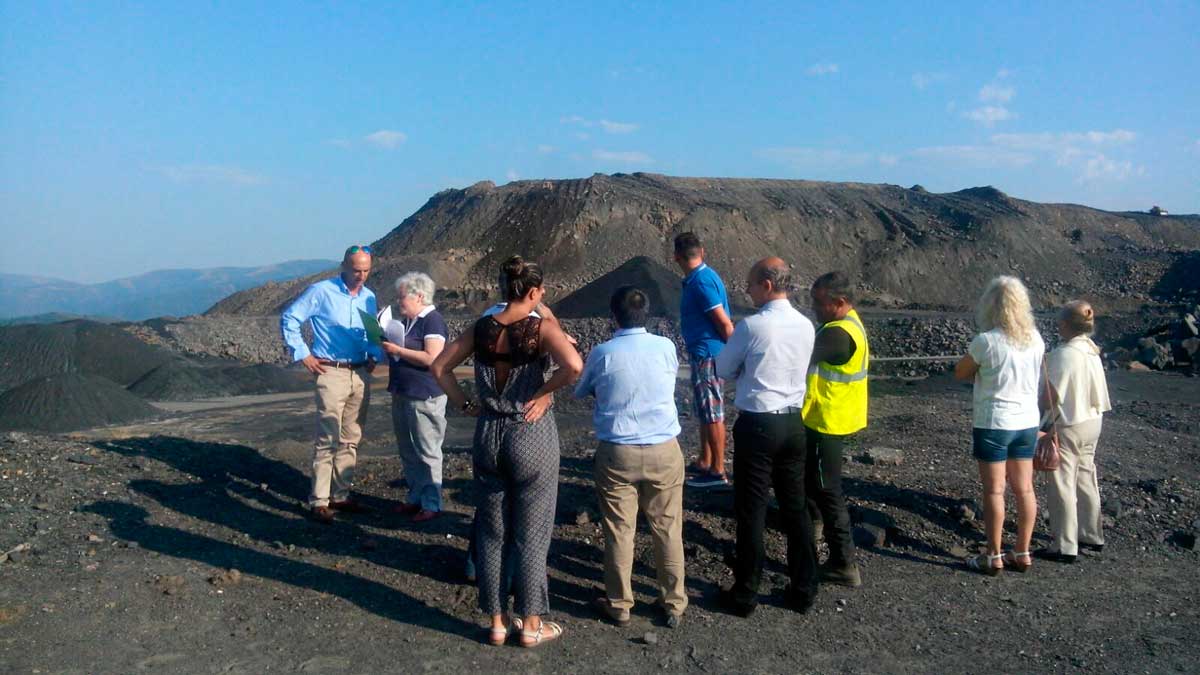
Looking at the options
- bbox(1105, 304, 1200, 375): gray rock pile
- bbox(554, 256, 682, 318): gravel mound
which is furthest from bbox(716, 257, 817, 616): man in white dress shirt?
bbox(554, 256, 682, 318): gravel mound

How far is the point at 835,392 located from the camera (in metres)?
4.80

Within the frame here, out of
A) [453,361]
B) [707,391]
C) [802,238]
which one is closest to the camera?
[453,361]

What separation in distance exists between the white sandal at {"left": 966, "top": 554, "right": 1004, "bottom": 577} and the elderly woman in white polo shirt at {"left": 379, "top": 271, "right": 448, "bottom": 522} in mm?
3375

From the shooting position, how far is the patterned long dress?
13.4 ft

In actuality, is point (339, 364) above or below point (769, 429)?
above

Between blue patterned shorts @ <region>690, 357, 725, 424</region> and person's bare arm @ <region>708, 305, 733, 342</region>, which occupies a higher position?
person's bare arm @ <region>708, 305, 733, 342</region>

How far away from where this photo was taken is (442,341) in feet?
18.3

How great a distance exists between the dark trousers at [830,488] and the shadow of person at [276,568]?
6.43 ft

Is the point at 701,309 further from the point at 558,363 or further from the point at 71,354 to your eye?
the point at 71,354

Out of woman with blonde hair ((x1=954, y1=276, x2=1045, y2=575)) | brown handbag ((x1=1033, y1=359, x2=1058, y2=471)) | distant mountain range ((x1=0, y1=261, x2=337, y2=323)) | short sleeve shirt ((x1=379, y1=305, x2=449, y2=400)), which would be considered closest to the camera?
woman with blonde hair ((x1=954, y1=276, x2=1045, y2=575))

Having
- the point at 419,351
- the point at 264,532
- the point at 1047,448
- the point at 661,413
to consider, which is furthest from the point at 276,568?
the point at 1047,448

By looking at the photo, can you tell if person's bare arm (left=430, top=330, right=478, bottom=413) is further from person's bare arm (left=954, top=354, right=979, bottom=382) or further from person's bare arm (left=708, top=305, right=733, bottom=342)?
Answer: person's bare arm (left=954, top=354, right=979, bottom=382)

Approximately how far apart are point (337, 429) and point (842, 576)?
335 cm

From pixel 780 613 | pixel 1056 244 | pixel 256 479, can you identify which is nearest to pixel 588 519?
pixel 780 613
